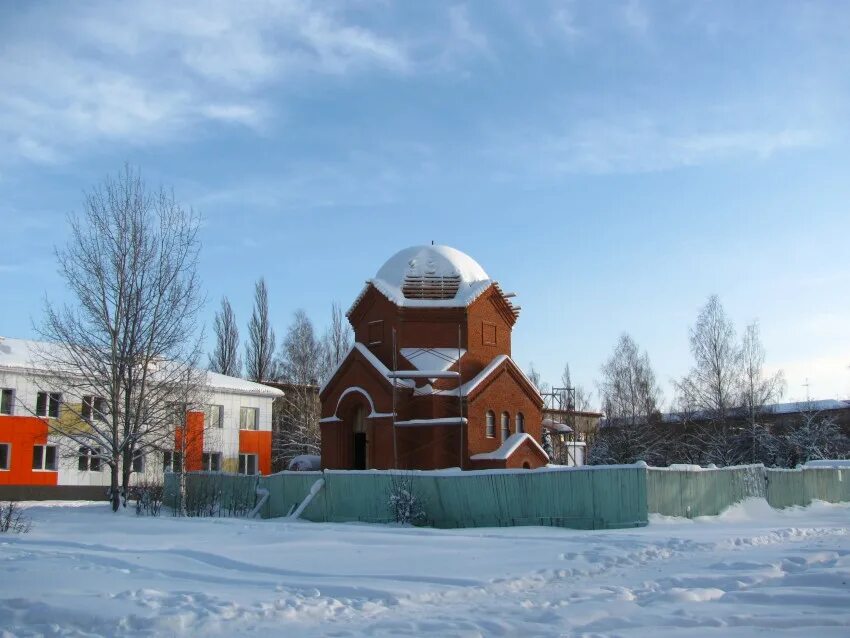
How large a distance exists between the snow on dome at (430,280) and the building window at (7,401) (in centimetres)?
1591

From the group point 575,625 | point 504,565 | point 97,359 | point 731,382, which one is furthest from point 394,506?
point 731,382

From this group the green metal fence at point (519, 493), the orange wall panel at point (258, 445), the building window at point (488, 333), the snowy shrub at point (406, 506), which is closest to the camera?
the green metal fence at point (519, 493)

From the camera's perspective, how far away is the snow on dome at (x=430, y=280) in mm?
29062

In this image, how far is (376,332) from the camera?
29562 millimetres

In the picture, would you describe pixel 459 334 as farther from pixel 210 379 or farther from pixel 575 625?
pixel 575 625

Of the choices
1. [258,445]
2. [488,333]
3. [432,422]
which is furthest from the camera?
[258,445]

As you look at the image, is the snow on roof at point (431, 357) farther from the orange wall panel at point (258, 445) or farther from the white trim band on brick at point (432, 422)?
the orange wall panel at point (258, 445)

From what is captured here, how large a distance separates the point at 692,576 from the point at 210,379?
3256 centimetres

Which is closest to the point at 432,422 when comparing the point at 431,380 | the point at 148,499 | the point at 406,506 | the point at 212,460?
the point at 431,380

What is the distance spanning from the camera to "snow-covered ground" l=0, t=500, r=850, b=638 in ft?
23.3

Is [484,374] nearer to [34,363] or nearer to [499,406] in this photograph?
[499,406]

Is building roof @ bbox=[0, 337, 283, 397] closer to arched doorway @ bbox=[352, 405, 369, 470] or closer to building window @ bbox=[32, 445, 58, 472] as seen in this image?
building window @ bbox=[32, 445, 58, 472]

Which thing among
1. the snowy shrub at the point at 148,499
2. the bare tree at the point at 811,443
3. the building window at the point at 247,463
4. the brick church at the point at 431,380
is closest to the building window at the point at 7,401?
the snowy shrub at the point at 148,499

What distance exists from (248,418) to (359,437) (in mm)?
13209
